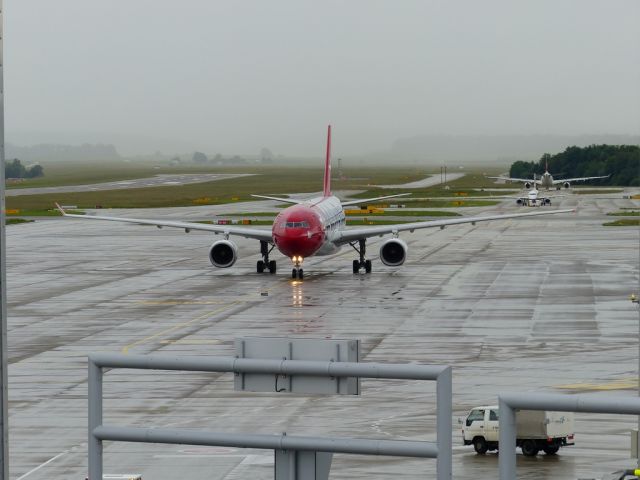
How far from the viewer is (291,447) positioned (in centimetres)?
926

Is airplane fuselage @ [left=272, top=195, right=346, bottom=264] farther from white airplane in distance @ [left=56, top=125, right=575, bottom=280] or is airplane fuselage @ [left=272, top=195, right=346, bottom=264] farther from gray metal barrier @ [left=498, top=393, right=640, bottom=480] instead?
gray metal barrier @ [left=498, top=393, right=640, bottom=480]

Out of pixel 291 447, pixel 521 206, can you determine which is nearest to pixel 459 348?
pixel 291 447

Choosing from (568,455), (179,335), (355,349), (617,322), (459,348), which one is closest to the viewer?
(355,349)

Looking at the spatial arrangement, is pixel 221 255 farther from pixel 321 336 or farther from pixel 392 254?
pixel 321 336

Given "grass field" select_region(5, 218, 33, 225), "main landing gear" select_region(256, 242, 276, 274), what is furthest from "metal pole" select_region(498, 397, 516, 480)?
"grass field" select_region(5, 218, 33, 225)

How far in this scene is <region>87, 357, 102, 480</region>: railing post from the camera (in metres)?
9.52

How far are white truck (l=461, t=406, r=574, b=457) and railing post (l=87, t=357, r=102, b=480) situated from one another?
37.9 ft

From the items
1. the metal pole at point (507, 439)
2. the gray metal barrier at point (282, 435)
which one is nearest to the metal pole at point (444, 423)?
the gray metal barrier at point (282, 435)

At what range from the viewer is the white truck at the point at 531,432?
22.7 meters

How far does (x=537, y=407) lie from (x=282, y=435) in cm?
199

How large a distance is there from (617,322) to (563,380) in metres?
16.8

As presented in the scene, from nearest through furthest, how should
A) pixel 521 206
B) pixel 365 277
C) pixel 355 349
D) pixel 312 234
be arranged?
pixel 355 349 → pixel 312 234 → pixel 365 277 → pixel 521 206

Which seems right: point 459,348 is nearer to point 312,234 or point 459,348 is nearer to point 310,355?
point 312,234

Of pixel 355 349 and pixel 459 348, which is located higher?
pixel 355 349
